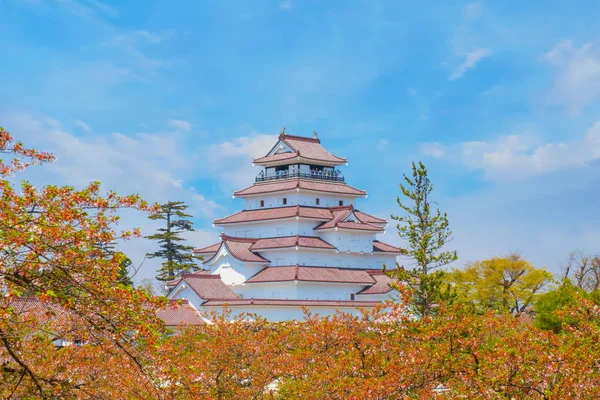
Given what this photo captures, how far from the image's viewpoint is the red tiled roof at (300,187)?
62688mm

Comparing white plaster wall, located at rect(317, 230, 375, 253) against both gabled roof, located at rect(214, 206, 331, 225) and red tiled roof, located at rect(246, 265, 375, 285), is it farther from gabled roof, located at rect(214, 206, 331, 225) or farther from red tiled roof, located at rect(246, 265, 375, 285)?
red tiled roof, located at rect(246, 265, 375, 285)

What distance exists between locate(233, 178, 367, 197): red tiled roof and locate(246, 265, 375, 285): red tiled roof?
→ 812 centimetres

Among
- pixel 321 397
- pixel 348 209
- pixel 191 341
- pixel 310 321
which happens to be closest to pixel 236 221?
pixel 348 209

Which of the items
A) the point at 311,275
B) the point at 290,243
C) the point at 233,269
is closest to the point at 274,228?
the point at 290,243

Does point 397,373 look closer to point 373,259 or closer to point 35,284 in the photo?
point 35,284

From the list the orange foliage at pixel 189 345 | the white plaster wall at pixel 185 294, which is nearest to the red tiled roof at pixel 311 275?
the white plaster wall at pixel 185 294

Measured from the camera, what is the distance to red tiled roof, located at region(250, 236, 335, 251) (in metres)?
58.0

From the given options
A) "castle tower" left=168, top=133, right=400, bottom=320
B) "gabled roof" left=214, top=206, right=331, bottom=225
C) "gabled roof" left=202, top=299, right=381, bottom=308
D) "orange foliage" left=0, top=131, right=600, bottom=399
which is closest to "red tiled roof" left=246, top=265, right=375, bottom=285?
"castle tower" left=168, top=133, right=400, bottom=320

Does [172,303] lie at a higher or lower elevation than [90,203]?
lower

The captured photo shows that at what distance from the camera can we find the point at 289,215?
6016cm

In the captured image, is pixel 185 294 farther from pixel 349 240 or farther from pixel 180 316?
pixel 349 240

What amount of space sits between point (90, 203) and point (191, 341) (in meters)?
14.7

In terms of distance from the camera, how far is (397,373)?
1508cm

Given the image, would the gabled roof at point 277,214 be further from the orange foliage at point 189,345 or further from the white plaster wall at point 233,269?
the orange foliage at point 189,345
